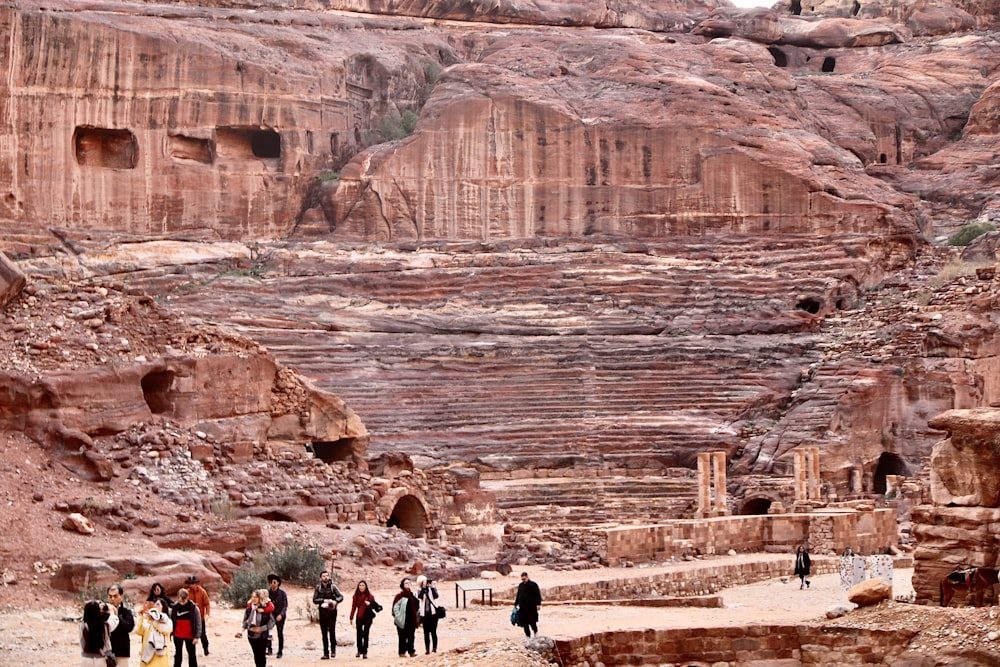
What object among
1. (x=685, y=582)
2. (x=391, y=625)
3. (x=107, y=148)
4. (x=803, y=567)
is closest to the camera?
(x=391, y=625)

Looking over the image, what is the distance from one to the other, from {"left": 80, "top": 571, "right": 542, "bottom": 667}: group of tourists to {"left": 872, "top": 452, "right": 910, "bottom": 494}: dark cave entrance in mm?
28150

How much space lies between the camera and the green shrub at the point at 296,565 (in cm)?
2566

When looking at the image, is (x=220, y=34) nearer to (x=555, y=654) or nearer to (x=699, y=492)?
(x=699, y=492)

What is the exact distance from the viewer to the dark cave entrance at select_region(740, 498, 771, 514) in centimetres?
4256

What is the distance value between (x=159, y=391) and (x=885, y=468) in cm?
2376

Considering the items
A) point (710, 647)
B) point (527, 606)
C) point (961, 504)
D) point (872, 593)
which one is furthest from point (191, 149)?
point (961, 504)

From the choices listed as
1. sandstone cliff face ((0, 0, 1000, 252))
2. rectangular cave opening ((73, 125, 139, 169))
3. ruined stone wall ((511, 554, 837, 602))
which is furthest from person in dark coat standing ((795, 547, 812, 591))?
rectangular cave opening ((73, 125, 139, 169))

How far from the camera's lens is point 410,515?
32938 mm

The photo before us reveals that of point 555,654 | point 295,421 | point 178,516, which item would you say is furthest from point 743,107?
point 555,654

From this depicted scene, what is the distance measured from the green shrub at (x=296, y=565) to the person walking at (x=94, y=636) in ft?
27.3

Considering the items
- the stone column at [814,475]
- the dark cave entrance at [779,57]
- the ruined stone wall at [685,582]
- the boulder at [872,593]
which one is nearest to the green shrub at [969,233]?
the dark cave entrance at [779,57]

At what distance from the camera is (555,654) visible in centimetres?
1789

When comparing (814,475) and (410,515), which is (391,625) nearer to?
(410,515)

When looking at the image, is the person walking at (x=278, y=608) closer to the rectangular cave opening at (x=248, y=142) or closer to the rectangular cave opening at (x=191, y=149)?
the rectangular cave opening at (x=191, y=149)
